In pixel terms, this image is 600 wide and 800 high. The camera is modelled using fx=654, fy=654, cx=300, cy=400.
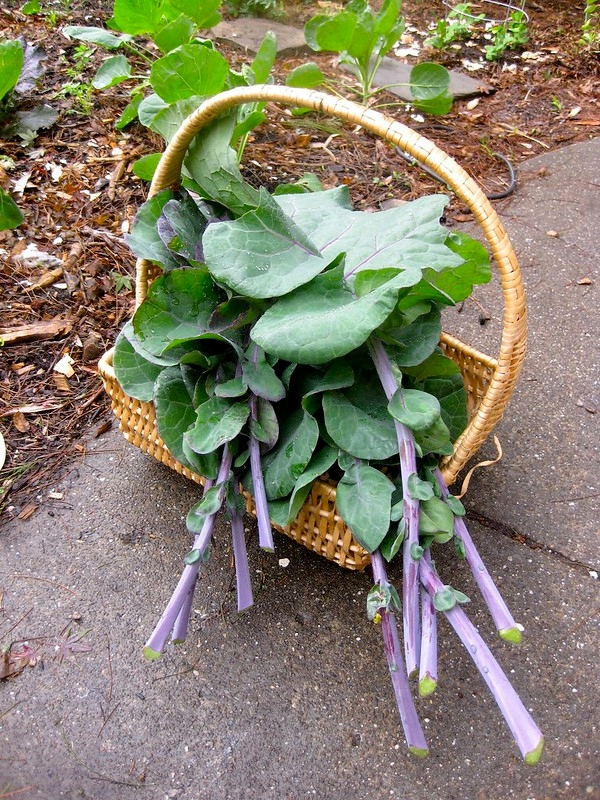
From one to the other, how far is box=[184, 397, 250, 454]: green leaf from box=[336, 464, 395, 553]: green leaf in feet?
0.66

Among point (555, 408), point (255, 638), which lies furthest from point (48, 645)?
point (555, 408)

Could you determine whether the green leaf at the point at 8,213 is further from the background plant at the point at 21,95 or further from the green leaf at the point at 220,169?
the green leaf at the point at 220,169

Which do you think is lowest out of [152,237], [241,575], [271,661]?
[271,661]

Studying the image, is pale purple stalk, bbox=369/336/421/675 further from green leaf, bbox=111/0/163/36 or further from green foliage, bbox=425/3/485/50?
green foliage, bbox=425/3/485/50

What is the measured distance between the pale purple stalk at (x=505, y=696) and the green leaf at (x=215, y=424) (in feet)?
1.34

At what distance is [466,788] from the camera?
3.36 feet

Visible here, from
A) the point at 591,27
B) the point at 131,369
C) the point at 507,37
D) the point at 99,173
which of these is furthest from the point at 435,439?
the point at 591,27

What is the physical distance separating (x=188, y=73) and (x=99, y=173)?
843 mm

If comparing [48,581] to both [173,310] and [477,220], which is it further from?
[477,220]

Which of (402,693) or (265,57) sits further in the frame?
(265,57)

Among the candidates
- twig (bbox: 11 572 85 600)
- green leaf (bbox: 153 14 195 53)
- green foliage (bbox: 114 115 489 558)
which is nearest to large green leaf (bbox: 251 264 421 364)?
green foliage (bbox: 114 115 489 558)

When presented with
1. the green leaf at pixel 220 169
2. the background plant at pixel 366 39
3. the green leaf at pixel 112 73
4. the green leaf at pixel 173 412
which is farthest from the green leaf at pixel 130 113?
the green leaf at pixel 173 412

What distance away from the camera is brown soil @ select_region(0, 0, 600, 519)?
5.36 feet

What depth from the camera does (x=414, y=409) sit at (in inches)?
39.6
